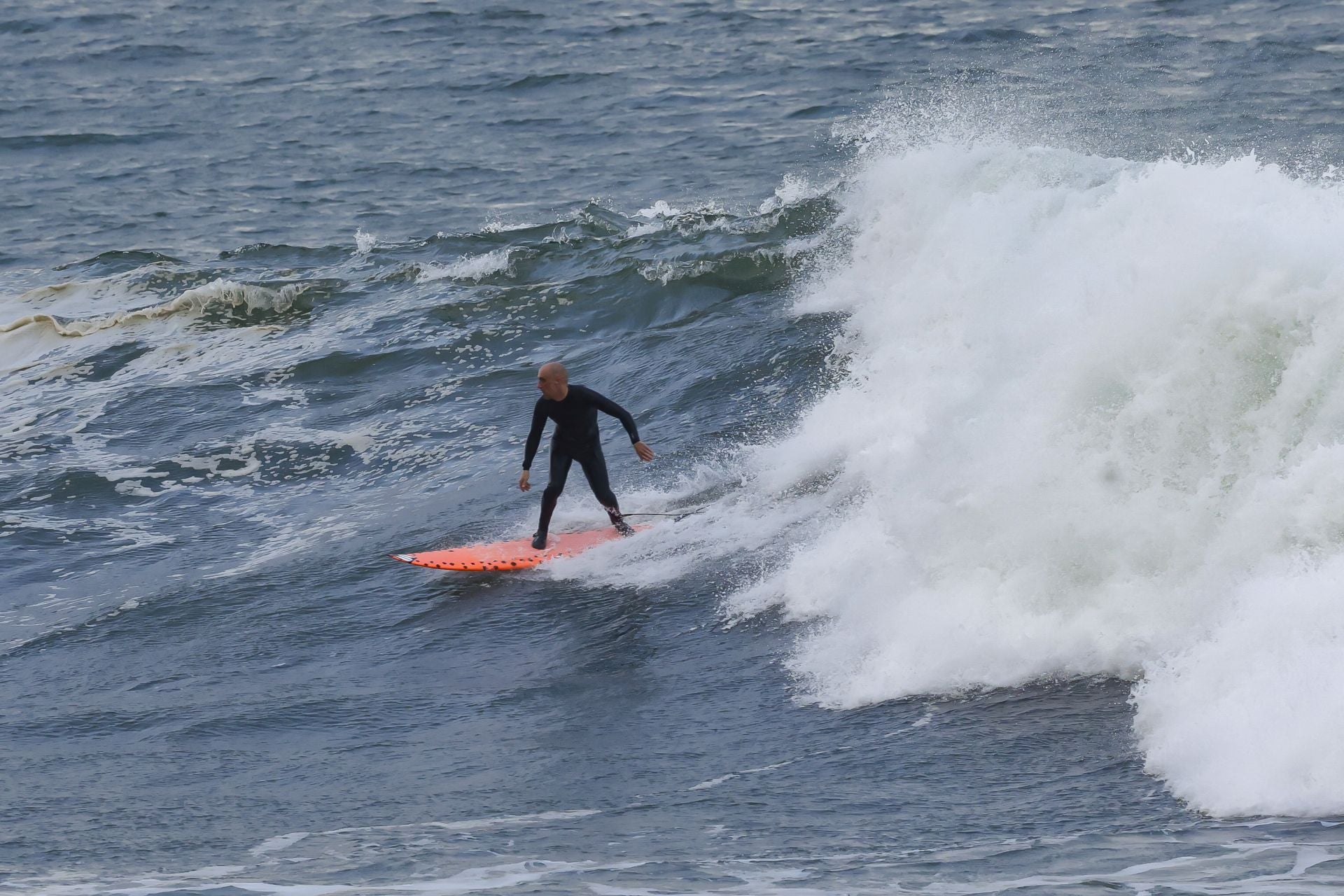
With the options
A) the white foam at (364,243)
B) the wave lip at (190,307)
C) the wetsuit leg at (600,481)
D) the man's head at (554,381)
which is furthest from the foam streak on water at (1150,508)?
the white foam at (364,243)

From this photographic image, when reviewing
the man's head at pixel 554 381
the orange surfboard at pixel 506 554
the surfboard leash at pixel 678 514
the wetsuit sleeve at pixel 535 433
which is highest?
Answer: the man's head at pixel 554 381

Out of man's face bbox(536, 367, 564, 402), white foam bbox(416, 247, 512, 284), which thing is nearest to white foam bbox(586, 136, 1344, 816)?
man's face bbox(536, 367, 564, 402)

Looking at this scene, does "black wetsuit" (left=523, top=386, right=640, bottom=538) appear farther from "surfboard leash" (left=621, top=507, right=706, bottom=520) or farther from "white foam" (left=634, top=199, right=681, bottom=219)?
"white foam" (left=634, top=199, right=681, bottom=219)

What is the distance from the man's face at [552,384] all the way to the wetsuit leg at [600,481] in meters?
0.55

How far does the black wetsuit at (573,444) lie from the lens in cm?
1182

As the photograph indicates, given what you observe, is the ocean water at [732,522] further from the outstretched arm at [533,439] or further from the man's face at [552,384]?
the man's face at [552,384]

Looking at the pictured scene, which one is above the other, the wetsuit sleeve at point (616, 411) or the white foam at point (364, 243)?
the white foam at point (364, 243)

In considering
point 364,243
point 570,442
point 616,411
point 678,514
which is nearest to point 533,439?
point 570,442

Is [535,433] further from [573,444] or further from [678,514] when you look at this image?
[678,514]

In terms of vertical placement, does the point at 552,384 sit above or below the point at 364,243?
below

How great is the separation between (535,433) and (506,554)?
0.95 meters

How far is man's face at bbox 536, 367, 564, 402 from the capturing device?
456 inches

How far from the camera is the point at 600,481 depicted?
11953mm

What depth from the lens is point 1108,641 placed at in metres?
8.45
